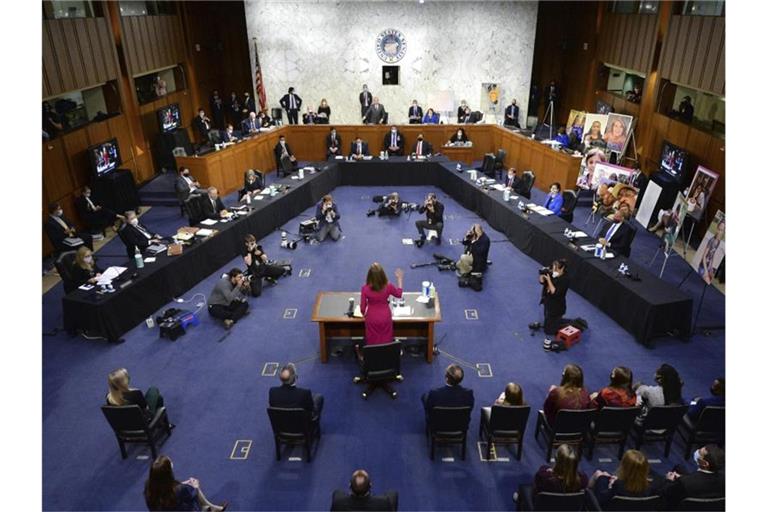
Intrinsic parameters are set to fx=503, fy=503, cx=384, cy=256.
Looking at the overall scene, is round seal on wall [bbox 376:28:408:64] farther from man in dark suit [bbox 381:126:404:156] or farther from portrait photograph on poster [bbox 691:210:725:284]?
portrait photograph on poster [bbox 691:210:725:284]

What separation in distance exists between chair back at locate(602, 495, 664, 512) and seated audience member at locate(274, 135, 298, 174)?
1178cm

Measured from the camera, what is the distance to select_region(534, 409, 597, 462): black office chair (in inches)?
206

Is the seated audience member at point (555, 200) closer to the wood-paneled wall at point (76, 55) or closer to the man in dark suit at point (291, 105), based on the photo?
the man in dark suit at point (291, 105)

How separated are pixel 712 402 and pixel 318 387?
15.2 ft

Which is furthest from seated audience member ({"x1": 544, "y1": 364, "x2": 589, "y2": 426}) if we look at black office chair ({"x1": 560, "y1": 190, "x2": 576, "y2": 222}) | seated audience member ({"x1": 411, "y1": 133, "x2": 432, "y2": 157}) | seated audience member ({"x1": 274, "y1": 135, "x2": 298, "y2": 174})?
seated audience member ({"x1": 274, "y1": 135, "x2": 298, "y2": 174})

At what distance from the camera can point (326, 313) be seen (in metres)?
6.99

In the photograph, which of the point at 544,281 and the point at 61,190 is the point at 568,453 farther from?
the point at 61,190

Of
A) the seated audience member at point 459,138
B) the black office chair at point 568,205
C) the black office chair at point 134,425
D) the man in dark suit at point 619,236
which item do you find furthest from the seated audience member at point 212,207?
the seated audience member at point 459,138

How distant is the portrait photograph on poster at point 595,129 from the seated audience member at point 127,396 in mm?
13134

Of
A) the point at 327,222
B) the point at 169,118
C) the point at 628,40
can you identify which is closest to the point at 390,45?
the point at 628,40

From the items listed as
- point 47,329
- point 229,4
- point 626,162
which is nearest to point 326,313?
point 47,329

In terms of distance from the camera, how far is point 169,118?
52.6ft

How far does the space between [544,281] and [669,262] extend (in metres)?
4.31

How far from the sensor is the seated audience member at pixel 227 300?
8.07 meters
